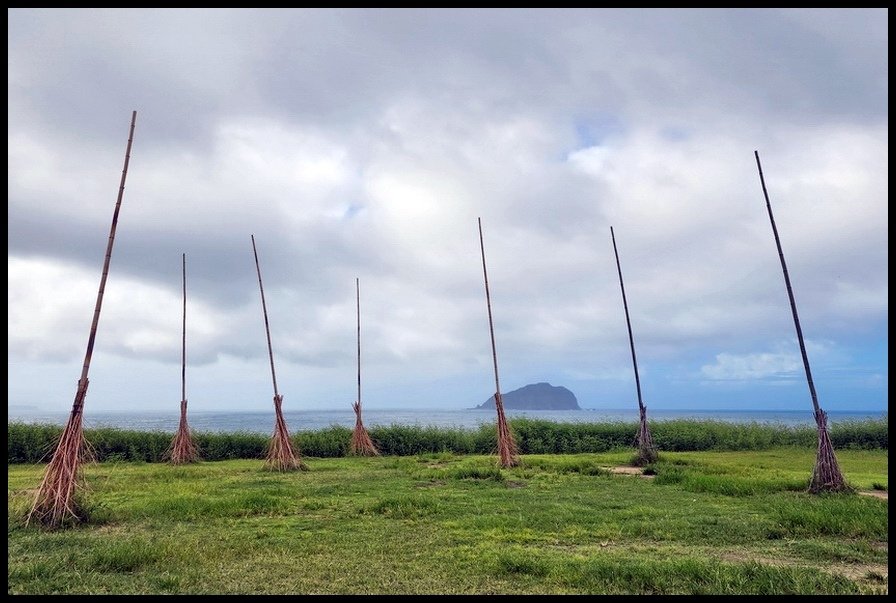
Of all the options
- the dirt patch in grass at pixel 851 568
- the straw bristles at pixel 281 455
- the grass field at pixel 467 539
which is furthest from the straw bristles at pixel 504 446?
the dirt patch in grass at pixel 851 568

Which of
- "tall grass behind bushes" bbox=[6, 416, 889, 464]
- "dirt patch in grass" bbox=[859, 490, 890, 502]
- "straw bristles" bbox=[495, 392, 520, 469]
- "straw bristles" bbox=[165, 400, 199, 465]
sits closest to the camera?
"dirt patch in grass" bbox=[859, 490, 890, 502]

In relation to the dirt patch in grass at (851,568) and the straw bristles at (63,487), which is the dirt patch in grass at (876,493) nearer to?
the dirt patch in grass at (851,568)

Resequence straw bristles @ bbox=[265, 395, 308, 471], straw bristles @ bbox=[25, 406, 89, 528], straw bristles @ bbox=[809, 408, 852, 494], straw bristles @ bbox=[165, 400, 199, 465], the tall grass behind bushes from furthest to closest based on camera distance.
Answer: the tall grass behind bushes → straw bristles @ bbox=[165, 400, 199, 465] → straw bristles @ bbox=[265, 395, 308, 471] → straw bristles @ bbox=[809, 408, 852, 494] → straw bristles @ bbox=[25, 406, 89, 528]

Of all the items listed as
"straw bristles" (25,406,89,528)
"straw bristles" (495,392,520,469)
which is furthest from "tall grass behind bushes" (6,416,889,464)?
"straw bristles" (25,406,89,528)

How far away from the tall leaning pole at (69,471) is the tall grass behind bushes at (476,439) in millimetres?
10822

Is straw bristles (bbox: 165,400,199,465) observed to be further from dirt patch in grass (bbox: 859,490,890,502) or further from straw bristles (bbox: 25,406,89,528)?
dirt patch in grass (bbox: 859,490,890,502)

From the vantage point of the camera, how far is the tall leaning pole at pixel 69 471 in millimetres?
7715

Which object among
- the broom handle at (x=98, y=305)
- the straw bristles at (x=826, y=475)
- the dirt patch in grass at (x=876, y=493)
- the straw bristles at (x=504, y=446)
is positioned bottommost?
the dirt patch in grass at (x=876, y=493)

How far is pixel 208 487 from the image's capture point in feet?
37.4

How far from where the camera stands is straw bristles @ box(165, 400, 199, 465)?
56.1 ft

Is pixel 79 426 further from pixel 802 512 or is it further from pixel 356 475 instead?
pixel 802 512

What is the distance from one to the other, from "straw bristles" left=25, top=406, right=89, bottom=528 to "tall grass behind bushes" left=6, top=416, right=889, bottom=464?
35.5 feet
